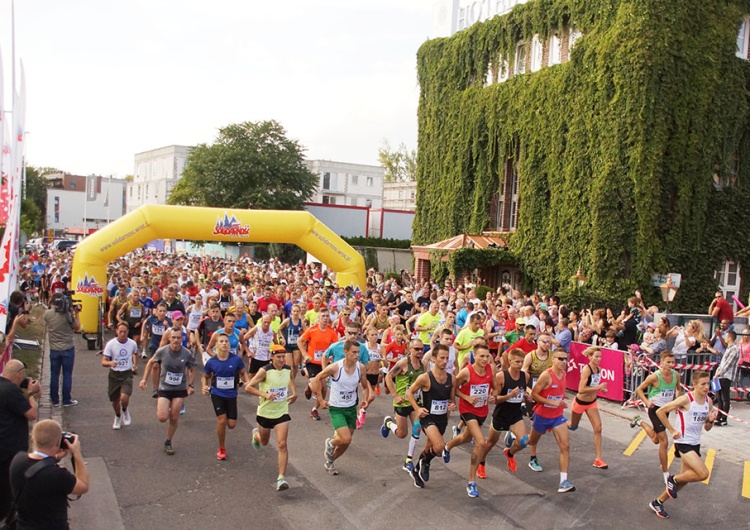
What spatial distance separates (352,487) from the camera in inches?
327

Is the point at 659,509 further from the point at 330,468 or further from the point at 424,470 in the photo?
the point at 330,468

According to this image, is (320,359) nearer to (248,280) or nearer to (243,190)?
(248,280)

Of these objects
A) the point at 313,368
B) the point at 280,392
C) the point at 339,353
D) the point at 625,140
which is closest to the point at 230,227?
the point at 313,368

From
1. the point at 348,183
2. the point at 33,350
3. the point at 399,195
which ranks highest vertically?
the point at 348,183

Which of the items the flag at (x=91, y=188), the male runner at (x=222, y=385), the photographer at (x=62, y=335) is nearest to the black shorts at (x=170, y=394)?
the male runner at (x=222, y=385)

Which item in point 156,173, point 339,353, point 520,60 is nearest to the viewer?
point 339,353

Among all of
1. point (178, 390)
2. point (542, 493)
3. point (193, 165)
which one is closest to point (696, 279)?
point (542, 493)

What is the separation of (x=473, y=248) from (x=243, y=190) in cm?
2859

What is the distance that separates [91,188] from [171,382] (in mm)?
87080

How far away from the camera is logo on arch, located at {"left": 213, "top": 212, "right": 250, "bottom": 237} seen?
67.8ft

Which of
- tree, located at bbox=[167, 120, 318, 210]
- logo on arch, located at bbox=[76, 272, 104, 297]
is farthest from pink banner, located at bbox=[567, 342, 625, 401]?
tree, located at bbox=[167, 120, 318, 210]

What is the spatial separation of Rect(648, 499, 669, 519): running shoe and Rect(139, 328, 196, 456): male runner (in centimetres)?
598

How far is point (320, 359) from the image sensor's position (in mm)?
11828

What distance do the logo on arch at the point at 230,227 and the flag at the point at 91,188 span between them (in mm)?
72677
